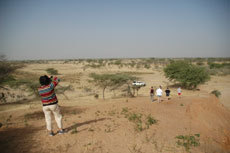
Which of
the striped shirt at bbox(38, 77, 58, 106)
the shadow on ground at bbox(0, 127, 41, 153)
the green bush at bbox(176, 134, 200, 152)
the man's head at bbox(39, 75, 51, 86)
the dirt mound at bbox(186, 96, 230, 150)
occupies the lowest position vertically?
the dirt mound at bbox(186, 96, 230, 150)

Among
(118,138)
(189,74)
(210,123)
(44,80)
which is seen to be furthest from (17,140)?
(189,74)

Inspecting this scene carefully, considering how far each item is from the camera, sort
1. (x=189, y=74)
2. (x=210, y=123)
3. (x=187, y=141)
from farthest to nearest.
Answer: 1. (x=189, y=74)
2. (x=210, y=123)
3. (x=187, y=141)

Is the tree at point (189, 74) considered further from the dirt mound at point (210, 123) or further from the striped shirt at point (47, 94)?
the striped shirt at point (47, 94)

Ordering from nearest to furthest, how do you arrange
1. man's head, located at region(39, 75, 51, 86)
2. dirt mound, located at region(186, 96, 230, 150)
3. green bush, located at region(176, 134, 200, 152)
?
man's head, located at region(39, 75, 51, 86) → green bush, located at region(176, 134, 200, 152) → dirt mound, located at region(186, 96, 230, 150)

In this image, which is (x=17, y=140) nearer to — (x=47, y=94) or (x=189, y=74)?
(x=47, y=94)

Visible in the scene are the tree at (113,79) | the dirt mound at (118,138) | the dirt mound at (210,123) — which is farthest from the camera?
the tree at (113,79)

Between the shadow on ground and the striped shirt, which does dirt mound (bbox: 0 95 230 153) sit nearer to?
the shadow on ground

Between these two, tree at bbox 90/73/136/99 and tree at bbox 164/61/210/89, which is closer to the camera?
tree at bbox 90/73/136/99

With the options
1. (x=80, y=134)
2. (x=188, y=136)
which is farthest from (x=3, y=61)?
(x=188, y=136)

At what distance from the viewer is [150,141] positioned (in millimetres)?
6320

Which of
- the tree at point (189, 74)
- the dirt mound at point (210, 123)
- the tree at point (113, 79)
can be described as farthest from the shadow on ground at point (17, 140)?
the tree at point (189, 74)

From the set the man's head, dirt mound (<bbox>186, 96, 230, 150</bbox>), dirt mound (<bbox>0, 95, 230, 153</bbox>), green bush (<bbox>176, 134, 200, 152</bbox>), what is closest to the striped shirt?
the man's head

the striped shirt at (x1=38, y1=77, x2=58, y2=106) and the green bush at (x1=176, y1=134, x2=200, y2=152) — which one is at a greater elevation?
the striped shirt at (x1=38, y1=77, x2=58, y2=106)

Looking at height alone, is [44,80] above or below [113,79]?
above
